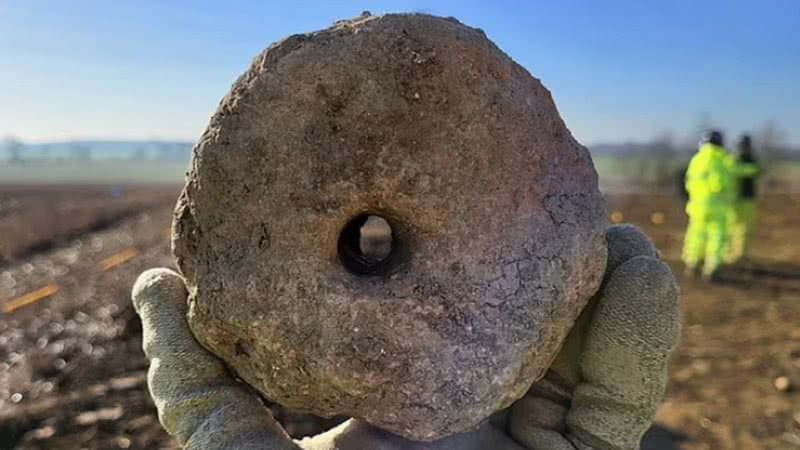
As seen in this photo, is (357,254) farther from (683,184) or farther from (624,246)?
(683,184)

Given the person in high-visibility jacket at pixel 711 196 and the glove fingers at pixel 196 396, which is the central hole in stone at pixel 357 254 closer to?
the glove fingers at pixel 196 396

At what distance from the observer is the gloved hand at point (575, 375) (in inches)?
75.9

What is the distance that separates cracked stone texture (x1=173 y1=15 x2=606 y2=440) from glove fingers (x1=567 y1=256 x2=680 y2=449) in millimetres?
174

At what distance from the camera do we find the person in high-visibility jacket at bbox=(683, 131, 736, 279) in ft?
29.2

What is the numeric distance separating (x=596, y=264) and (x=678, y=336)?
28cm

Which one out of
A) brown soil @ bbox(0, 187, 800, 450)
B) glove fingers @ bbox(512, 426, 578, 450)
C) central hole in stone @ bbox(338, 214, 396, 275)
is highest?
central hole in stone @ bbox(338, 214, 396, 275)

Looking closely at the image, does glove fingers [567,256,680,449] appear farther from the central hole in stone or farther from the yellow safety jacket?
the yellow safety jacket

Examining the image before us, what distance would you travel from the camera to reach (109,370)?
6.02 metres

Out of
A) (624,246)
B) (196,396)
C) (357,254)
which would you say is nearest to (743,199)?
(624,246)

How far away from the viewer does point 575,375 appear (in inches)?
81.7

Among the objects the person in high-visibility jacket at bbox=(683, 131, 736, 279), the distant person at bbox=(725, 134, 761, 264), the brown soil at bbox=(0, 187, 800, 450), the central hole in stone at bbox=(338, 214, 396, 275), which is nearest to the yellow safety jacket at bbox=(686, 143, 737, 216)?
the person in high-visibility jacket at bbox=(683, 131, 736, 279)

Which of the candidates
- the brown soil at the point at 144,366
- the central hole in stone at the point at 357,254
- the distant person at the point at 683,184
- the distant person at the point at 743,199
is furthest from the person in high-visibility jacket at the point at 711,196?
the central hole in stone at the point at 357,254

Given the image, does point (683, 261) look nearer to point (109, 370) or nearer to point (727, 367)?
point (727, 367)

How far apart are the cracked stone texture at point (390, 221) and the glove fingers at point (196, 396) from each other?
17 cm
